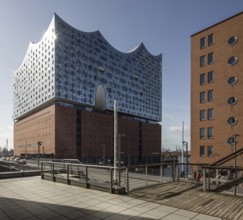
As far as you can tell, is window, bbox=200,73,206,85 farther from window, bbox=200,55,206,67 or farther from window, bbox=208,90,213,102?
window, bbox=208,90,213,102

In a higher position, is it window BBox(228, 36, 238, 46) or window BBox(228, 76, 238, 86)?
window BBox(228, 36, 238, 46)

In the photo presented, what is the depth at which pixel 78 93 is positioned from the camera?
84.6 m

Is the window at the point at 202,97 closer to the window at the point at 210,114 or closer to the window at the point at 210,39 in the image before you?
the window at the point at 210,114

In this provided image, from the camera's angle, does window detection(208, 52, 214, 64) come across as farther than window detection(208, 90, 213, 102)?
Yes

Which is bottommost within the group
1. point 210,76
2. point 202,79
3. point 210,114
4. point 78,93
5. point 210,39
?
point 210,114

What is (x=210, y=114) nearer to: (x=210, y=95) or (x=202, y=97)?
(x=210, y=95)

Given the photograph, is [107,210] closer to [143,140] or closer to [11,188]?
[11,188]

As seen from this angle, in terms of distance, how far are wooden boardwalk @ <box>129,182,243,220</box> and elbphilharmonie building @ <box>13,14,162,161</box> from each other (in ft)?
204

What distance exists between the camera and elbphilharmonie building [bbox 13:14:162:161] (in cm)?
7919

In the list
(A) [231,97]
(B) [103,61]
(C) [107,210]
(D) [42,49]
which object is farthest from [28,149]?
(C) [107,210]

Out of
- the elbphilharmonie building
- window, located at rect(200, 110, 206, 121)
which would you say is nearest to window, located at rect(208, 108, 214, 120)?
window, located at rect(200, 110, 206, 121)

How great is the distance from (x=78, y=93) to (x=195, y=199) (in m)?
78.3

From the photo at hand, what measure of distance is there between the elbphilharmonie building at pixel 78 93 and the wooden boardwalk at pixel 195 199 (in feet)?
204

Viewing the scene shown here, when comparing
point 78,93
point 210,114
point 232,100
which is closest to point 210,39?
point 232,100
